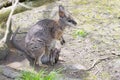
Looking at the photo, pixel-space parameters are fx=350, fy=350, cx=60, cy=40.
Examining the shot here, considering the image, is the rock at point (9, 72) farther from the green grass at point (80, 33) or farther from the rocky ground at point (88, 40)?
the green grass at point (80, 33)

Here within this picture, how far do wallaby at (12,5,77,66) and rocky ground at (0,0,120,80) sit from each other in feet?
0.58

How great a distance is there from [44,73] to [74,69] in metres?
0.52

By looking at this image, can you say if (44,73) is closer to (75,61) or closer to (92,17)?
(75,61)

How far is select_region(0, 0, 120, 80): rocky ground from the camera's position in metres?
5.43

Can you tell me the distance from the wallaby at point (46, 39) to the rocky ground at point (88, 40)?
0.58 ft

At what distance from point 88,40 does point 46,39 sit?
1098 millimetres

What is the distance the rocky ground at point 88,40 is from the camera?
17.8ft

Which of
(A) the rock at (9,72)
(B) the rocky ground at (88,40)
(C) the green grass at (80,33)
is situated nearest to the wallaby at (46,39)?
(B) the rocky ground at (88,40)

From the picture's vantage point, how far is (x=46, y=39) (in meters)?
5.41

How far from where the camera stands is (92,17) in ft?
23.3

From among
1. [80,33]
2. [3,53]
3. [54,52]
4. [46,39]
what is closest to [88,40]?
[80,33]

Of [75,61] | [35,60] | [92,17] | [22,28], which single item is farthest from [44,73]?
[92,17]

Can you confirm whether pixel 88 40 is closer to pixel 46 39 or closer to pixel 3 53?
pixel 46 39

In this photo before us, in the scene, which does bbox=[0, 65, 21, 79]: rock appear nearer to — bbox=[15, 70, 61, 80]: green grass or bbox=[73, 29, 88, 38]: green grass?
bbox=[15, 70, 61, 80]: green grass
